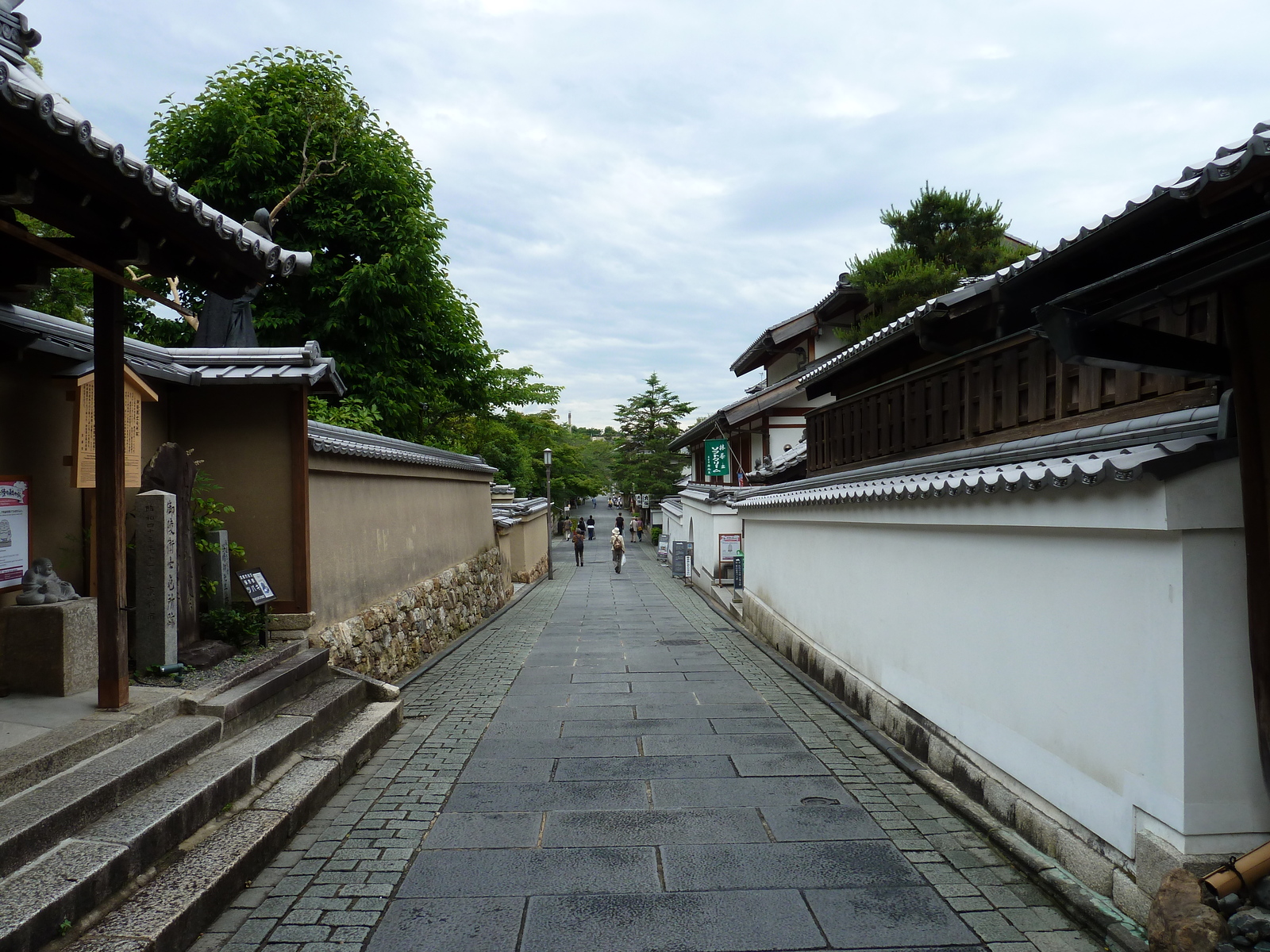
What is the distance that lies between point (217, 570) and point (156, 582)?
1.18m

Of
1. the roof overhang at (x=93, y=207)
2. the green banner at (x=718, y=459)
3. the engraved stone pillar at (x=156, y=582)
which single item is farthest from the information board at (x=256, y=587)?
the green banner at (x=718, y=459)

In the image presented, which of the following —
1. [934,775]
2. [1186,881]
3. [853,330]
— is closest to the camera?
[1186,881]

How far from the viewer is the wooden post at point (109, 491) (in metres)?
5.48

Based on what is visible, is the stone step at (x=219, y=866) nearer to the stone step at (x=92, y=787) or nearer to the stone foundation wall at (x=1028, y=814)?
the stone step at (x=92, y=787)

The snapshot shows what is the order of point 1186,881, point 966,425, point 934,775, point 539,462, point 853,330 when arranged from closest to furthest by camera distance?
point 1186,881
point 934,775
point 966,425
point 853,330
point 539,462

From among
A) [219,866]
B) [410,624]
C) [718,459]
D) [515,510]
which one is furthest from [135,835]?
[718,459]

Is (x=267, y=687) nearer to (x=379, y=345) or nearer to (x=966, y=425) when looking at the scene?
(x=966, y=425)

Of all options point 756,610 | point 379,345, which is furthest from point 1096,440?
point 379,345

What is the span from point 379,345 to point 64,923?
15.7 meters

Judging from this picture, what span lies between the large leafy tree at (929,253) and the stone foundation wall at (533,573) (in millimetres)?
14240

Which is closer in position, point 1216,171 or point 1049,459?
point 1216,171

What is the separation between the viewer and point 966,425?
26.3 ft

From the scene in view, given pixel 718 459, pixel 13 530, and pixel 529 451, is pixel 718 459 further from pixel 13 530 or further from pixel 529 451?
pixel 13 530

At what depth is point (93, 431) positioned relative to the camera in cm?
631
